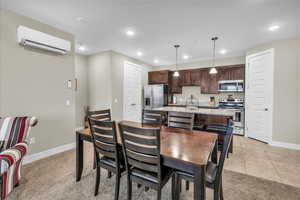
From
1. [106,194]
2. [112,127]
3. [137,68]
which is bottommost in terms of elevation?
[106,194]

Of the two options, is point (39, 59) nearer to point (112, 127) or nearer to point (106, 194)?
point (112, 127)

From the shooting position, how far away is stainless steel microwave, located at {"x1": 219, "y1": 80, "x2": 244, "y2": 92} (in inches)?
177

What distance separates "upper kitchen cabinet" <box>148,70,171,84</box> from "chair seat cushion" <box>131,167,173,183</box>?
462 cm

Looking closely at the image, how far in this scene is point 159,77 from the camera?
5965mm

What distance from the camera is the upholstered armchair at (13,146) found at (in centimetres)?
145

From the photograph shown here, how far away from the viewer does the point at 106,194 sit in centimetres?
177

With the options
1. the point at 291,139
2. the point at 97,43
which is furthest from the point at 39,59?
the point at 291,139

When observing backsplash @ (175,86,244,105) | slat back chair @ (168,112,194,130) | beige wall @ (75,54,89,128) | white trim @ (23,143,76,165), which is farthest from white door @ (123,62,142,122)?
slat back chair @ (168,112,194,130)

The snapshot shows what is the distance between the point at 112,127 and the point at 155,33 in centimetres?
258

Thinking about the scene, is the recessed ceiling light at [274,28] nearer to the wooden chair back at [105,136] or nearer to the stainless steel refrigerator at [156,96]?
the stainless steel refrigerator at [156,96]

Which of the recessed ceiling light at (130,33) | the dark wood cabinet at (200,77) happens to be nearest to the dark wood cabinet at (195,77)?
the dark wood cabinet at (200,77)

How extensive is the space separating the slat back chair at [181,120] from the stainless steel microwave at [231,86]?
325 cm

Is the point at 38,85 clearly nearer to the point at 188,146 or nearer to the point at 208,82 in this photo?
the point at 188,146

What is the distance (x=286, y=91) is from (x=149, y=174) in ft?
13.5
